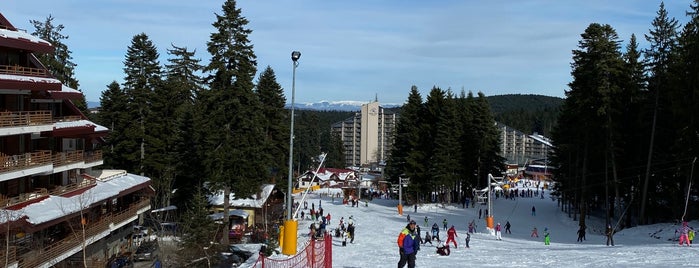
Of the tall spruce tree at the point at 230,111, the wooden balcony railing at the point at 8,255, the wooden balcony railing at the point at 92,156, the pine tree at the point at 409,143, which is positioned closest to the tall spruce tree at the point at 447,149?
the pine tree at the point at 409,143

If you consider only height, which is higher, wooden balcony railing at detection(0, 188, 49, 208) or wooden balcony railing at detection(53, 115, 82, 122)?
wooden balcony railing at detection(53, 115, 82, 122)

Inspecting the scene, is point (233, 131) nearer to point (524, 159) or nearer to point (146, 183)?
point (146, 183)

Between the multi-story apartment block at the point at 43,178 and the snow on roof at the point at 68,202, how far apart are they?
1.5 inches

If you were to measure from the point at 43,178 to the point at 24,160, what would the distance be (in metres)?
4.81

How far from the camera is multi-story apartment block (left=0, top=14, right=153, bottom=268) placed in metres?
26.5

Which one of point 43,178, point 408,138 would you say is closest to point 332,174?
point 408,138

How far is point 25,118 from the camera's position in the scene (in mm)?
28719

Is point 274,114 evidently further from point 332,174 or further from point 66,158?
point 332,174

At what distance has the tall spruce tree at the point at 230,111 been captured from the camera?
131ft

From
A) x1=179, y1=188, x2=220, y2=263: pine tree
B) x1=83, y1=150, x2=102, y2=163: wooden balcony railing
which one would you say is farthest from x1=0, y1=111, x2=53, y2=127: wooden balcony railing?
x1=179, y1=188, x2=220, y2=263: pine tree

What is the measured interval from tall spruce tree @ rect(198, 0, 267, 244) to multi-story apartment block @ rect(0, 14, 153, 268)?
5.44m

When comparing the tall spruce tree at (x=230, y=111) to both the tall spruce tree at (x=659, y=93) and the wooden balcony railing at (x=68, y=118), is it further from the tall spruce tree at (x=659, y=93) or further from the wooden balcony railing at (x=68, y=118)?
the tall spruce tree at (x=659, y=93)

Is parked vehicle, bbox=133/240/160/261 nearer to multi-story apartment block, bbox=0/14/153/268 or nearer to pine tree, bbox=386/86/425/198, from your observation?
multi-story apartment block, bbox=0/14/153/268

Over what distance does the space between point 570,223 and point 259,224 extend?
85.1ft
